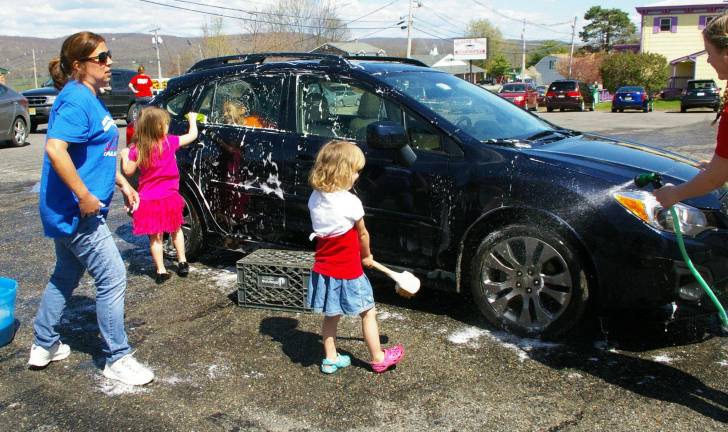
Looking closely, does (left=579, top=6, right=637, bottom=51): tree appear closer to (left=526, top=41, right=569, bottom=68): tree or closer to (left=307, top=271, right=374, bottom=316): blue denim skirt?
(left=526, top=41, right=569, bottom=68): tree

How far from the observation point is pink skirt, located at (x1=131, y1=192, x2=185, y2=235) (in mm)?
4984

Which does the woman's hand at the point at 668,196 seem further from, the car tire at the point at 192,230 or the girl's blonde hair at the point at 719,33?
the car tire at the point at 192,230

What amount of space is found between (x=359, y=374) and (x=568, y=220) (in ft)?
4.68

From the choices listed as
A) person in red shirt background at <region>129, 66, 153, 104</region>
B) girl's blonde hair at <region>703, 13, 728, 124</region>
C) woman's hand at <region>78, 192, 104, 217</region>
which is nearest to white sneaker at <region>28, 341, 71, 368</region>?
woman's hand at <region>78, 192, 104, 217</region>

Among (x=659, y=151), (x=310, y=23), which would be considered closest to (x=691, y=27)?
(x=310, y=23)

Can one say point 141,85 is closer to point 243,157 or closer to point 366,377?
point 243,157

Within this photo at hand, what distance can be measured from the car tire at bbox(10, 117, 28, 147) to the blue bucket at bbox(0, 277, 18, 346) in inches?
477

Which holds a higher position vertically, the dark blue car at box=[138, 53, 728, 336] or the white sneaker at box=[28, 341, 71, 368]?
the dark blue car at box=[138, 53, 728, 336]

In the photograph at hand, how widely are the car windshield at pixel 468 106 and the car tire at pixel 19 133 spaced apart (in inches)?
496

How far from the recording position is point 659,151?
14.8 feet

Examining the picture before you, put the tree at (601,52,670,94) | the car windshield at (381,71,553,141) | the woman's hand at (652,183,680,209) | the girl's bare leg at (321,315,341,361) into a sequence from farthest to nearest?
the tree at (601,52,670,94)
the car windshield at (381,71,553,141)
the girl's bare leg at (321,315,341,361)
the woman's hand at (652,183,680,209)

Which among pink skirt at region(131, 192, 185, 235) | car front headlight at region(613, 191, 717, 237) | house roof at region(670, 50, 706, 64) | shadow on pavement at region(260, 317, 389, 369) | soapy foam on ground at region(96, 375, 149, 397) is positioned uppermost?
house roof at region(670, 50, 706, 64)

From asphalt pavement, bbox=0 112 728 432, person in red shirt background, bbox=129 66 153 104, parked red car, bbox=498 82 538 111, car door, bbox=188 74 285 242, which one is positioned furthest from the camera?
parked red car, bbox=498 82 538 111

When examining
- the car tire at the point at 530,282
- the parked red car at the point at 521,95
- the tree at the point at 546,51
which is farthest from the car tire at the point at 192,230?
the tree at the point at 546,51
